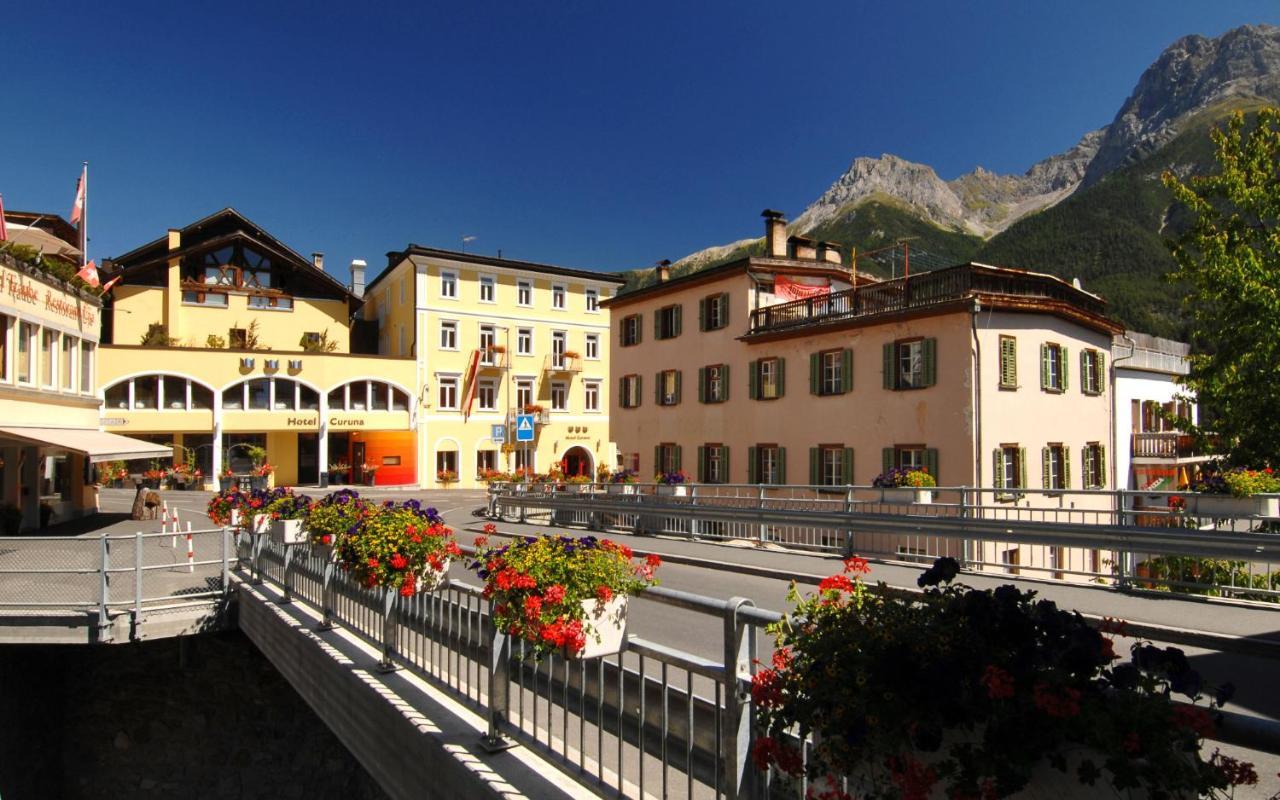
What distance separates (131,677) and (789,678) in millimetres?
17820

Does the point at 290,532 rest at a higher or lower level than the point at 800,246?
lower

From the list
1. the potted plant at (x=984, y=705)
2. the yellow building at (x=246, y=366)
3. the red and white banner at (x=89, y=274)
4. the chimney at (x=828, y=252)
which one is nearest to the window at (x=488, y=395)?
the yellow building at (x=246, y=366)

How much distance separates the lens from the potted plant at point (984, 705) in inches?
84.7

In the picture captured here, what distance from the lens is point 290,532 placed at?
11805 mm

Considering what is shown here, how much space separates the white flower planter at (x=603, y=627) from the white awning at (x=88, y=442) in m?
18.7

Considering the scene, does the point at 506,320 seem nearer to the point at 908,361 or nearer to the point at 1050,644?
the point at 908,361

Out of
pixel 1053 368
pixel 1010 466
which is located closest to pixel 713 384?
pixel 1010 466

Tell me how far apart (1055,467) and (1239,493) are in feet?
34.1

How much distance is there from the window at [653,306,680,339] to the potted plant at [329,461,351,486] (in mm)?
24435

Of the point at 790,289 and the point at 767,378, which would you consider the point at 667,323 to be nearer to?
the point at 790,289

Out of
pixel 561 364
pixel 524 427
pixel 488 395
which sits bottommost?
pixel 524 427

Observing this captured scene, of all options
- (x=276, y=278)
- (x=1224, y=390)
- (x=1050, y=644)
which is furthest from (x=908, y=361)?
(x=276, y=278)

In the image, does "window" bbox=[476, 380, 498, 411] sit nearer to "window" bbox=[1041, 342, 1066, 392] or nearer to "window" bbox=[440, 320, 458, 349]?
"window" bbox=[440, 320, 458, 349]

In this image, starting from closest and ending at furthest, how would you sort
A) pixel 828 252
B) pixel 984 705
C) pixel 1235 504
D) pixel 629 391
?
pixel 984 705
pixel 1235 504
pixel 828 252
pixel 629 391
